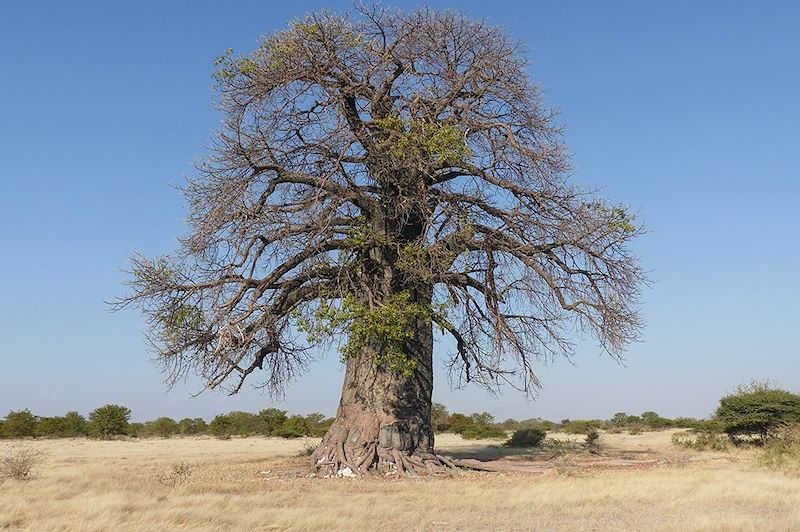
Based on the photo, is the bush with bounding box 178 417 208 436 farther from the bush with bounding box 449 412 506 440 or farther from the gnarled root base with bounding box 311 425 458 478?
the gnarled root base with bounding box 311 425 458 478

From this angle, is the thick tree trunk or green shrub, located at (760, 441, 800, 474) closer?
the thick tree trunk

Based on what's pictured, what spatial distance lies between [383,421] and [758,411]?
1618cm

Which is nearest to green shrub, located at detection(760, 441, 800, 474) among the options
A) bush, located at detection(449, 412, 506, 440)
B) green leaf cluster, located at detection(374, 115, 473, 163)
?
green leaf cluster, located at detection(374, 115, 473, 163)

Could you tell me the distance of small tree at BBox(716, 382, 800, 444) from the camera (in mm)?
25688

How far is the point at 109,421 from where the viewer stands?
45406mm

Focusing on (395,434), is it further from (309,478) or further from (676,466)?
(676,466)

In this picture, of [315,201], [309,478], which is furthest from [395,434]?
[315,201]

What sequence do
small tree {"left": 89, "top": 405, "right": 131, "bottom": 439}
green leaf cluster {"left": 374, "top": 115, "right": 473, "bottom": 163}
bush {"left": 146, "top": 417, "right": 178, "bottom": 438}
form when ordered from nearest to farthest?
1. green leaf cluster {"left": 374, "top": 115, "right": 473, "bottom": 163}
2. small tree {"left": 89, "top": 405, "right": 131, "bottom": 439}
3. bush {"left": 146, "top": 417, "right": 178, "bottom": 438}

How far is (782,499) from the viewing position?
11.4m

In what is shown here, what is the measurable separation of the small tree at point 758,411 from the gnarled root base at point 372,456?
1465cm

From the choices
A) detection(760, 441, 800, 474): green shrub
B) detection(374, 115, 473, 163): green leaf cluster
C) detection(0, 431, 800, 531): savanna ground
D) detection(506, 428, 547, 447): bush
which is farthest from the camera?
detection(506, 428, 547, 447): bush

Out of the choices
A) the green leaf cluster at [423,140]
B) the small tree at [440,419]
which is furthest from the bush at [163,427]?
the green leaf cluster at [423,140]

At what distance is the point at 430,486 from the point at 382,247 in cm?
527

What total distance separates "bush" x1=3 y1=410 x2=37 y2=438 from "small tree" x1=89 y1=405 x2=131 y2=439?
3733 millimetres
